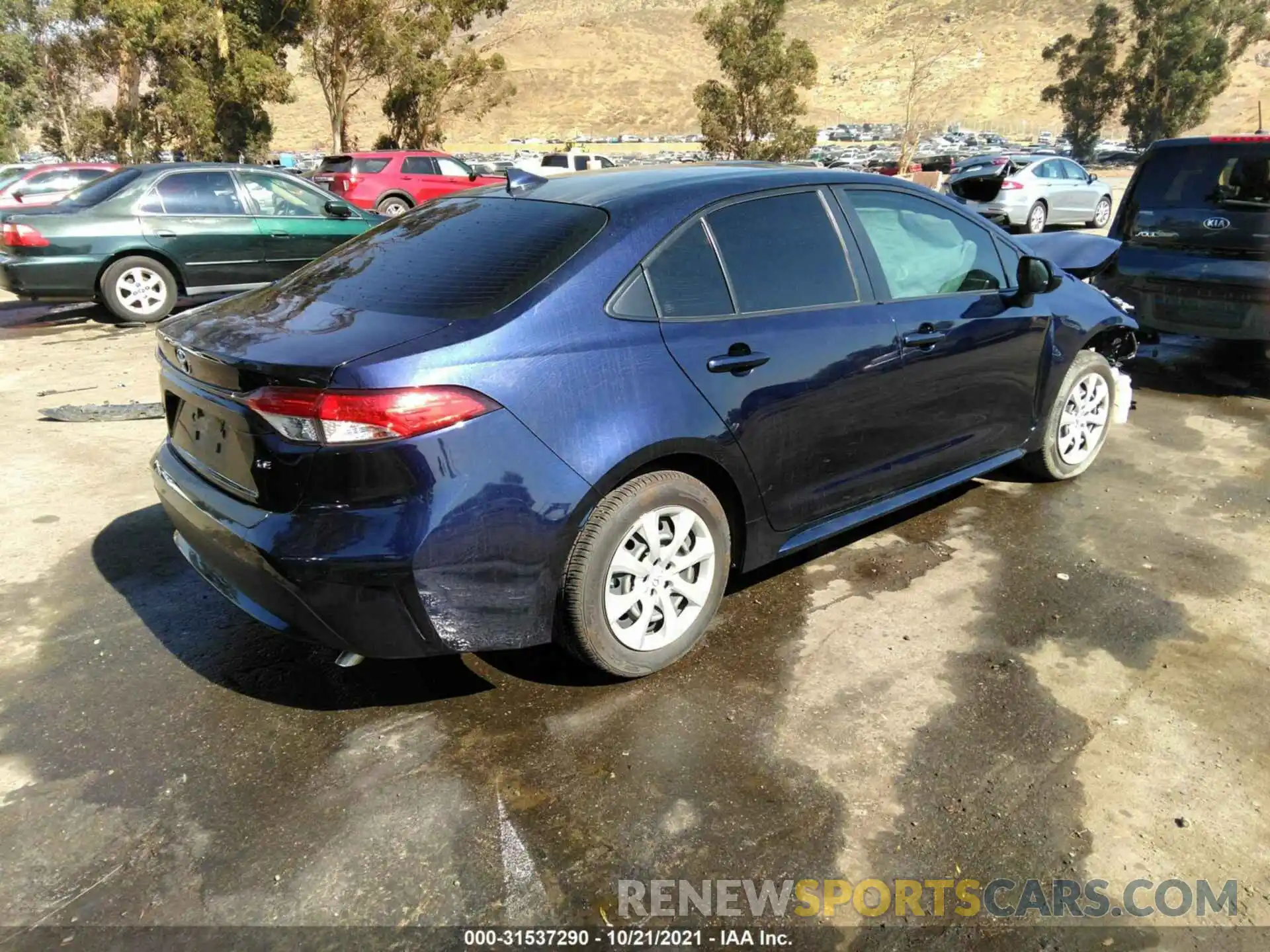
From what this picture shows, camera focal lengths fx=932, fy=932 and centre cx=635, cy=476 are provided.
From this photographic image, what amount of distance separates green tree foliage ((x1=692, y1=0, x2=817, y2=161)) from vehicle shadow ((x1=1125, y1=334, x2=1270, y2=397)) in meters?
22.7

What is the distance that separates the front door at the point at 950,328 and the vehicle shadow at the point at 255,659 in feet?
6.86

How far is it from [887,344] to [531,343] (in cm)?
160

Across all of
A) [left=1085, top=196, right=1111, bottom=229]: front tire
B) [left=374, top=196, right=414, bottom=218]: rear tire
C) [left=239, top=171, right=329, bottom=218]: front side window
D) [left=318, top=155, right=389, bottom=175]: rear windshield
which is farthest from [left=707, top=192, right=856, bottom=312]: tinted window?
[left=1085, top=196, right=1111, bottom=229]: front tire

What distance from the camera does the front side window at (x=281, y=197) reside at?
9.77 metres

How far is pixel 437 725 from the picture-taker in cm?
299

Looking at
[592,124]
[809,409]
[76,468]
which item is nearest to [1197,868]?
[809,409]

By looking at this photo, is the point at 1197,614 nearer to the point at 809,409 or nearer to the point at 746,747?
the point at 809,409

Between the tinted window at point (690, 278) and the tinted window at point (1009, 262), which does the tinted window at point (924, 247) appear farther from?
the tinted window at point (690, 278)

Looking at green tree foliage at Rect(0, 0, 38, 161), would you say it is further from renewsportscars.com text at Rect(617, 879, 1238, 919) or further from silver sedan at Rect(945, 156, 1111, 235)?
renewsportscars.com text at Rect(617, 879, 1238, 919)

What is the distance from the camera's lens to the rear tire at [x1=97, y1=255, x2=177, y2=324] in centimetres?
923

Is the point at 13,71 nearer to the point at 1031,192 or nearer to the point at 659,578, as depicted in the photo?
the point at 1031,192

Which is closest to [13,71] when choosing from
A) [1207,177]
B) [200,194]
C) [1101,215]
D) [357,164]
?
[357,164]

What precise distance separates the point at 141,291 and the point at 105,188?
3.52 feet

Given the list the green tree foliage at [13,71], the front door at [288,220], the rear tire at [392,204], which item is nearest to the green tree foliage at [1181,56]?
the rear tire at [392,204]
